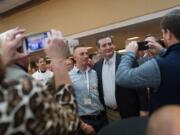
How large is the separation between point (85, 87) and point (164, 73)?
1741mm

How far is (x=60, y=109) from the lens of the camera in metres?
A: 1.56

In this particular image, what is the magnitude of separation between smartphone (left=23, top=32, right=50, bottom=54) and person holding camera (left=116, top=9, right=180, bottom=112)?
73 centimetres

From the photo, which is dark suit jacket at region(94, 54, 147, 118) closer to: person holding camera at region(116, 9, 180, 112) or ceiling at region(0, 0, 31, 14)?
person holding camera at region(116, 9, 180, 112)

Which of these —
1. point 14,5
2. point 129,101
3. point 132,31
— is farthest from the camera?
point 14,5

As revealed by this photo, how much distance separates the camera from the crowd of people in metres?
1.45

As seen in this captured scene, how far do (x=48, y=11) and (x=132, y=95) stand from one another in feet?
20.3

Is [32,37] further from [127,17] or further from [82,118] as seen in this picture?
[127,17]

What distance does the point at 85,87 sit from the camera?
13.1ft

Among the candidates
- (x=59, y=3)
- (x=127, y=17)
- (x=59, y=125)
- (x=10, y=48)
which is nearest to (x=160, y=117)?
(x=59, y=125)

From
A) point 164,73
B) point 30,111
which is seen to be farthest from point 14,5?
point 30,111

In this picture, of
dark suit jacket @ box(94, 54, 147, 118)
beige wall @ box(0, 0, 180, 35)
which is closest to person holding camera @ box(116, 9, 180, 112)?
dark suit jacket @ box(94, 54, 147, 118)

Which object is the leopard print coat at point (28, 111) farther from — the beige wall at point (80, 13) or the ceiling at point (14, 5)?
the ceiling at point (14, 5)

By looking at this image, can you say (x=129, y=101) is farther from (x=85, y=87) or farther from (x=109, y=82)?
(x=85, y=87)

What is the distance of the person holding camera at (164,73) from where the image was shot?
7.67 ft
